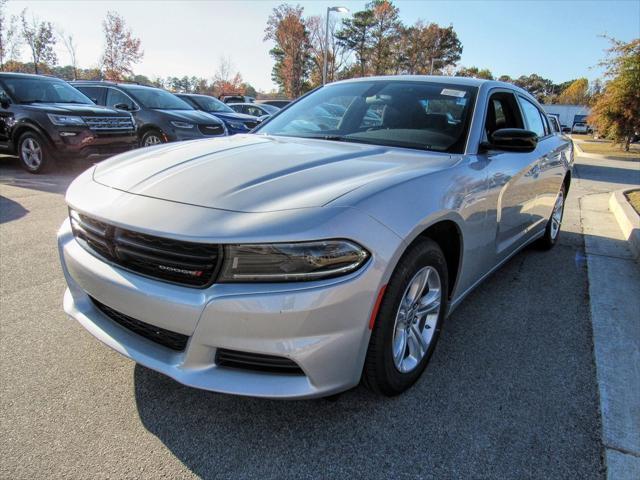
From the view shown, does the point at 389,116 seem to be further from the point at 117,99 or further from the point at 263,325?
the point at 117,99

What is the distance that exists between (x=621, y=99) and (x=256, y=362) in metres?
23.3

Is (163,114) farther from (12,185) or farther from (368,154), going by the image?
(368,154)

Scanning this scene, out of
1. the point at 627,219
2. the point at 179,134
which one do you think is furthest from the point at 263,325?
the point at 179,134

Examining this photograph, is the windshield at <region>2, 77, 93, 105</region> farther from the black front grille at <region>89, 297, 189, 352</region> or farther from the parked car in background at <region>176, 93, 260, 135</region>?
the black front grille at <region>89, 297, 189, 352</region>

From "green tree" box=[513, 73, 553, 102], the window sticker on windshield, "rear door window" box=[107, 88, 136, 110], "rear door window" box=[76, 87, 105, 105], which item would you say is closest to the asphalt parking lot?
the window sticker on windshield

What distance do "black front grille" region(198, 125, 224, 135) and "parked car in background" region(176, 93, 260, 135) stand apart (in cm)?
173

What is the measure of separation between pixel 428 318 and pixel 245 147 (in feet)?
4.80

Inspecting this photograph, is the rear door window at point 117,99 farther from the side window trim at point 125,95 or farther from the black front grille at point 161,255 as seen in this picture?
the black front grille at point 161,255

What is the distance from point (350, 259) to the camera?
1770 millimetres

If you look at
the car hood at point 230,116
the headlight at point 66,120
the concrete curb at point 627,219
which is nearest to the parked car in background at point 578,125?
the car hood at point 230,116

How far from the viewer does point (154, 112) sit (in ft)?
31.5

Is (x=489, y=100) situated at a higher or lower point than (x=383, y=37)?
lower

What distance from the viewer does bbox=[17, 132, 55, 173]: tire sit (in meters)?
7.80

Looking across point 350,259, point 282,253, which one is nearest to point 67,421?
point 282,253
